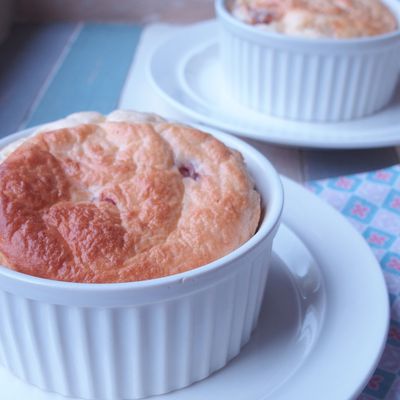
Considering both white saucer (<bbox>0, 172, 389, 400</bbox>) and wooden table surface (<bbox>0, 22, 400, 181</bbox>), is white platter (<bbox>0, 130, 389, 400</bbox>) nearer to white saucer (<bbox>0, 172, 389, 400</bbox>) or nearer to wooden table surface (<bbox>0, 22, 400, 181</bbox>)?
white saucer (<bbox>0, 172, 389, 400</bbox>)

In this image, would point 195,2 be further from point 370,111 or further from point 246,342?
point 246,342

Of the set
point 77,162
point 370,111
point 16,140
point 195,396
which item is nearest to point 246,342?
point 195,396

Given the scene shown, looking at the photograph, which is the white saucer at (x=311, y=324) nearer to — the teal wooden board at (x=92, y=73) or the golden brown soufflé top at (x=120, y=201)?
the golden brown soufflé top at (x=120, y=201)

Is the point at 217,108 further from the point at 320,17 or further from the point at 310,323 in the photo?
the point at 310,323

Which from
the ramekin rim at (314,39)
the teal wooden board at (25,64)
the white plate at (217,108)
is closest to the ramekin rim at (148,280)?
the white plate at (217,108)

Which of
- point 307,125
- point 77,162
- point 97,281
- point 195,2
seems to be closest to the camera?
point 97,281

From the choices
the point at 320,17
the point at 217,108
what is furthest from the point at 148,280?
the point at 320,17
